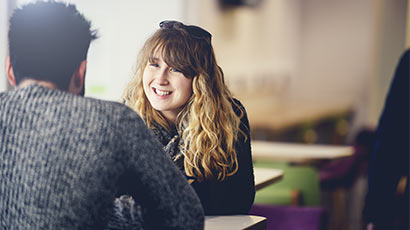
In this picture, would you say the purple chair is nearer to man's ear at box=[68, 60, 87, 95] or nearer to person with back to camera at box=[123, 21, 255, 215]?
person with back to camera at box=[123, 21, 255, 215]

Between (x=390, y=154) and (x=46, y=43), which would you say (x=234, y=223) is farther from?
(x=390, y=154)

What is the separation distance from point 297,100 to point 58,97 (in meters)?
8.64

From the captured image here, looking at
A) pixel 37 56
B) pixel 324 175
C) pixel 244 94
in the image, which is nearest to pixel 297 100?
pixel 244 94

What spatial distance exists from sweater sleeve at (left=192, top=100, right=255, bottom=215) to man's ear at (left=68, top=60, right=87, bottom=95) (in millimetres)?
551

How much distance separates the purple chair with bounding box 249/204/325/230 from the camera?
8.39 ft

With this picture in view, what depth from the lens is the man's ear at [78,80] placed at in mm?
1365

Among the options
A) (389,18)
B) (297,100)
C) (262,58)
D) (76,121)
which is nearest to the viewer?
(76,121)

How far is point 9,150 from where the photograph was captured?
1307 mm

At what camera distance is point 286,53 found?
9422mm

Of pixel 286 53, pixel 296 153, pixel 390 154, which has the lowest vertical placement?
pixel 286 53

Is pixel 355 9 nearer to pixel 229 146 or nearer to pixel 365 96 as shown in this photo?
pixel 365 96

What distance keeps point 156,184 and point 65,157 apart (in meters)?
0.21

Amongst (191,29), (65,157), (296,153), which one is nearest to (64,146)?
(65,157)

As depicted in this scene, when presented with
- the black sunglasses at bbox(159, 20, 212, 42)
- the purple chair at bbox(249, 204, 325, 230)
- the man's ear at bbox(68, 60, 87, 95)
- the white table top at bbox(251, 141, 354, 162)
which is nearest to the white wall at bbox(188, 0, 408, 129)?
the white table top at bbox(251, 141, 354, 162)
